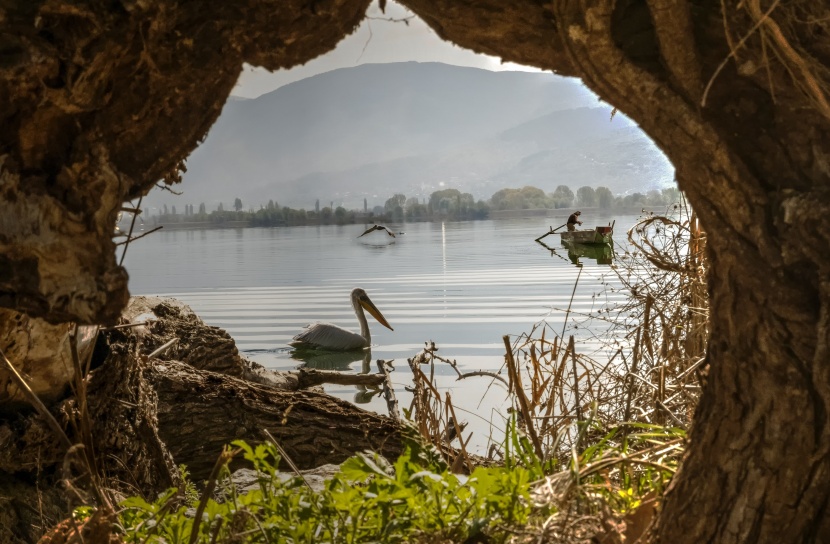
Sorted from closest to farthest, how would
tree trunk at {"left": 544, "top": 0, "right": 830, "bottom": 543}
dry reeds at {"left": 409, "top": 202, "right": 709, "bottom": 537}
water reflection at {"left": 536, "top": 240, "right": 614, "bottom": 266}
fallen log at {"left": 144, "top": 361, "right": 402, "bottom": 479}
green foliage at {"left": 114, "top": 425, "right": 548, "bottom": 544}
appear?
tree trunk at {"left": 544, "top": 0, "right": 830, "bottom": 543}, green foliage at {"left": 114, "top": 425, "right": 548, "bottom": 544}, dry reeds at {"left": 409, "top": 202, "right": 709, "bottom": 537}, fallen log at {"left": 144, "top": 361, "right": 402, "bottom": 479}, water reflection at {"left": 536, "top": 240, "right": 614, "bottom": 266}

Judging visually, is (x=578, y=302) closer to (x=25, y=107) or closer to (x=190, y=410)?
(x=190, y=410)

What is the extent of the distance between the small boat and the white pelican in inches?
92.9

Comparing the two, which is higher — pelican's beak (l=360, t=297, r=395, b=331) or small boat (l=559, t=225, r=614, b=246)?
small boat (l=559, t=225, r=614, b=246)

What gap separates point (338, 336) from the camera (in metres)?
7.02

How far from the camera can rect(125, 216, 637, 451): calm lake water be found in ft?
19.7

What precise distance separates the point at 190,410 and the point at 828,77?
3.29 m

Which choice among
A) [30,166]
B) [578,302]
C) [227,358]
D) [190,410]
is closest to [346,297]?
[578,302]

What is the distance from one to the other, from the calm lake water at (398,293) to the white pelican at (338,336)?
112 millimetres

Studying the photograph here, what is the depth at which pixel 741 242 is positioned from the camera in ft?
3.88

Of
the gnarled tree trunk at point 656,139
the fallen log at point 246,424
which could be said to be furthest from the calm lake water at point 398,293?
the gnarled tree trunk at point 656,139

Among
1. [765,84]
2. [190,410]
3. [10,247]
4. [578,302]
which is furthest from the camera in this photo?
[578,302]

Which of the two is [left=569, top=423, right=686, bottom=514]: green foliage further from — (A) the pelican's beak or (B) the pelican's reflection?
(A) the pelican's beak

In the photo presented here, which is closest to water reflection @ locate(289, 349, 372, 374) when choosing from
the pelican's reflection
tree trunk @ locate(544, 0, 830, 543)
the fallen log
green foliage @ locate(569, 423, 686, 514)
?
the pelican's reflection

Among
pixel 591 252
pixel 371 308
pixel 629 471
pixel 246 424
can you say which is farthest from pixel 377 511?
pixel 371 308
